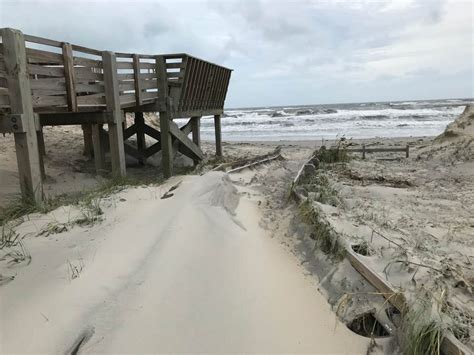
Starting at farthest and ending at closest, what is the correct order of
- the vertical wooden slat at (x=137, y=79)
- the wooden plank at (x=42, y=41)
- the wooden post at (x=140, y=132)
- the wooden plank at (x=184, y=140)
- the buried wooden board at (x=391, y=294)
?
the wooden post at (x=140, y=132)
the wooden plank at (x=184, y=140)
the vertical wooden slat at (x=137, y=79)
the wooden plank at (x=42, y=41)
the buried wooden board at (x=391, y=294)

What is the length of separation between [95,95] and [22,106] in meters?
2.06

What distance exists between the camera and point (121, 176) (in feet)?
25.3

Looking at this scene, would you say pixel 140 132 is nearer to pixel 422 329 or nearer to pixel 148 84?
pixel 148 84

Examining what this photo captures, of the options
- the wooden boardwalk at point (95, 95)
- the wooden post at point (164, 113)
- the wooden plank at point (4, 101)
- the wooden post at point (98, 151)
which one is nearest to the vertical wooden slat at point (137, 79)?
the wooden boardwalk at point (95, 95)

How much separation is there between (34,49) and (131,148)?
577 cm

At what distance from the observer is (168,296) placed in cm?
347

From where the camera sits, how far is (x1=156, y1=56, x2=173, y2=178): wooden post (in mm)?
9844

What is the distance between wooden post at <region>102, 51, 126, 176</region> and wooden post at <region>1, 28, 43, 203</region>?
2.17m

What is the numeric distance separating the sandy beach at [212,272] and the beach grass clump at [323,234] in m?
0.09

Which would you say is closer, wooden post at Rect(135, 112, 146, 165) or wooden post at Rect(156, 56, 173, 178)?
wooden post at Rect(156, 56, 173, 178)

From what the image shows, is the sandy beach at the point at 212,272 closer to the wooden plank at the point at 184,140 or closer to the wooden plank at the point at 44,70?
the wooden plank at the point at 44,70

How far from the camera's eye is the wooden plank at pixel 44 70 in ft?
18.9

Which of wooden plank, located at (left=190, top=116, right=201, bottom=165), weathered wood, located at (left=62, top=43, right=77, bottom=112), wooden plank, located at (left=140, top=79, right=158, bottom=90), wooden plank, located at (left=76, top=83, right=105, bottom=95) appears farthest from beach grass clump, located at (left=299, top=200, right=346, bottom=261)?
wooden plank, located at (left=190, top=116, right=201, bottom=165)

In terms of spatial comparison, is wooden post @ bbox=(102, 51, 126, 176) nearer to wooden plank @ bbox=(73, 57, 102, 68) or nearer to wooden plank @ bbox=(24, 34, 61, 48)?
wooden plank @ bbox=(73, 57, 102, 68)
